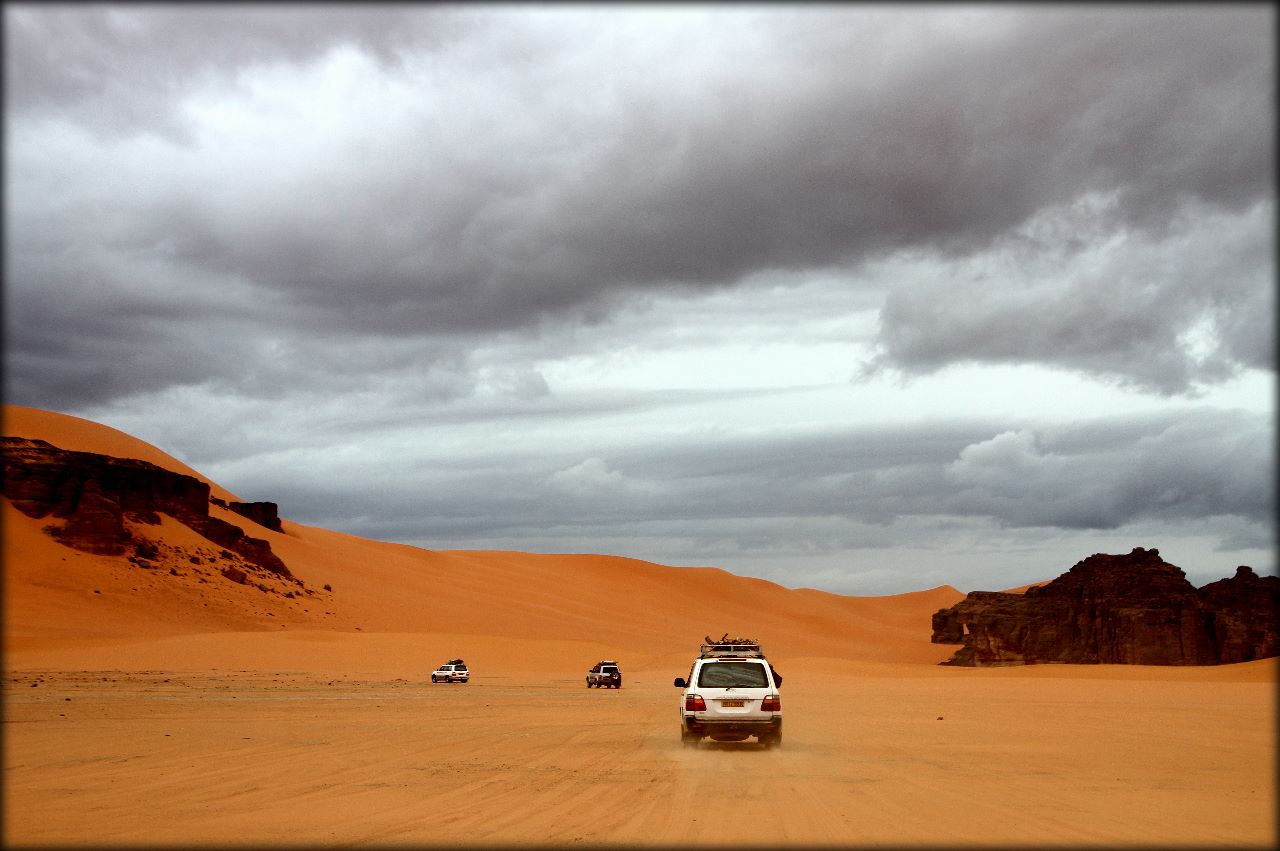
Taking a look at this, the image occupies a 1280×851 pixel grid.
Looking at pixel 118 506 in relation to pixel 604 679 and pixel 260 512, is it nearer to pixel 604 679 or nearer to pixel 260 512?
pixel 260 512

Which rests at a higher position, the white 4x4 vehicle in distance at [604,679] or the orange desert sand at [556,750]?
the orange desert sand at [556,750]

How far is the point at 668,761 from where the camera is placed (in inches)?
685

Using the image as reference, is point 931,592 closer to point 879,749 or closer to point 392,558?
point 392,558

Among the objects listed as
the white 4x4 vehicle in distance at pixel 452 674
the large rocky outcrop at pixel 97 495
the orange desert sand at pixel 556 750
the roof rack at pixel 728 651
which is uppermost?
the large rocky outcrop at pixel 97 495

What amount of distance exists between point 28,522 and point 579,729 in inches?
2491

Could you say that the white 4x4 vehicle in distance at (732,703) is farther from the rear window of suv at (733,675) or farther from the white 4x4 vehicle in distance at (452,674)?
the white 4x4 vehicle in distance at (452,674)

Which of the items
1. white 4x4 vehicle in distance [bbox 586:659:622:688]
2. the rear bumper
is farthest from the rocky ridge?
the rear bumper

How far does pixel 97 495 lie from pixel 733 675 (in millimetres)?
71061

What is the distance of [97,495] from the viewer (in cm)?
7775

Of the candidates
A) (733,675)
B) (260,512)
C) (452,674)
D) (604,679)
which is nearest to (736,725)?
(733,675)

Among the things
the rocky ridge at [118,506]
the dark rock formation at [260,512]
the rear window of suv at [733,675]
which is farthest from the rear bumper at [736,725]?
the dark rock formation at [260,512]

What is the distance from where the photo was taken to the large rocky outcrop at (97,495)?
7475 centimetres

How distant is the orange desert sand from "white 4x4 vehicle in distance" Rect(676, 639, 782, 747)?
50 centimetres

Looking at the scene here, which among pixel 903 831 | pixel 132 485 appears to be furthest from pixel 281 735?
pixel 132 485
